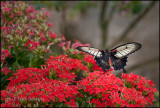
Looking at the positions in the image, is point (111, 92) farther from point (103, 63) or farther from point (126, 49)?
point (126, 49)

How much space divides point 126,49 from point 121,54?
3.4 inches

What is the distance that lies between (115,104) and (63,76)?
0.51 m

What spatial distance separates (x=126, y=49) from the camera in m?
2.37

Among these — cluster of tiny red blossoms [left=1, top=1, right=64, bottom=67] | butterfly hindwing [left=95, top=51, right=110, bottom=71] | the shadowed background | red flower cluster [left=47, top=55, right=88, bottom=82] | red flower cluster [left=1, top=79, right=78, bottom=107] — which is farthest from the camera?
the shadowed background

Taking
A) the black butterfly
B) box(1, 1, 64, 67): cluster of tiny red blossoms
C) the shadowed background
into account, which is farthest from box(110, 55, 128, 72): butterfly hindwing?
the shadowed background

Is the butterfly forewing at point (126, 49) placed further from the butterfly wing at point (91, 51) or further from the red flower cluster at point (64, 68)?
the red flower cluster at point (64, 68)

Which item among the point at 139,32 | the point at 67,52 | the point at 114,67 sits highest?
the point at 139,32

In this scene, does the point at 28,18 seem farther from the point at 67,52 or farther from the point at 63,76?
the point at 63,76

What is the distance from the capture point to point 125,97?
174cm

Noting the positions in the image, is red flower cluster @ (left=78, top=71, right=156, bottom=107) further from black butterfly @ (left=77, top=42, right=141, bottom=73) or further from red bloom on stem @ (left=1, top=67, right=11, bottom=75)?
red bloom on stem @ (left=1, top=67, right=11, bottom=75)

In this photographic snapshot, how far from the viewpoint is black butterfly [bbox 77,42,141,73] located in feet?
7.47

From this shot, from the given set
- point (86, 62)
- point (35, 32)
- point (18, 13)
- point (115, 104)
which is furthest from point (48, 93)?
point (18, 13)

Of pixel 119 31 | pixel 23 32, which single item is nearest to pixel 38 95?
pixel 23 32

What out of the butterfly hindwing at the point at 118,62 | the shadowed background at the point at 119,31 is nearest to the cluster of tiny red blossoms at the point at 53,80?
the butterfly hindwing at the point at 118,62
